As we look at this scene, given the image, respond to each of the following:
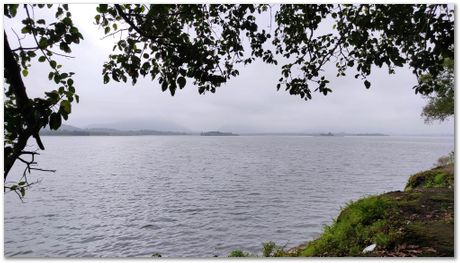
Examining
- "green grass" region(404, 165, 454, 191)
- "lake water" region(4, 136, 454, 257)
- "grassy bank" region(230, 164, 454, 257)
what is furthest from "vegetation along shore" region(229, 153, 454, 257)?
"lake water" region(4, 136, 454, 257)

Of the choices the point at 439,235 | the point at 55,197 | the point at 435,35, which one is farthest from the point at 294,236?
the point at 55,197

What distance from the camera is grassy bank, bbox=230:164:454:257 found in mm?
5781

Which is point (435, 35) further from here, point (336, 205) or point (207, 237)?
point (336, 205)

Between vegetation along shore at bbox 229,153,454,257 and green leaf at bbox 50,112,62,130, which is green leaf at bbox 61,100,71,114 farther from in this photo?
vegetation along shore at bbox 229,153,454,257

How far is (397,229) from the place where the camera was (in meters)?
6.57

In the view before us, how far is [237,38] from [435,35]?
2750 mm

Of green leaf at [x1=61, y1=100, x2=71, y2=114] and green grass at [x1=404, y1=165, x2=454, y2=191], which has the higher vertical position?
green leaf at [x1=61, y1=100, x2=71, y2=114]

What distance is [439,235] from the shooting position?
5941 mm

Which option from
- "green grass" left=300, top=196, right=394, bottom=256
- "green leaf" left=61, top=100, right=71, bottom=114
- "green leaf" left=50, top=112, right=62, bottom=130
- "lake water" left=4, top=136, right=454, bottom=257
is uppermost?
"green leaf" left=61, top=100, right=71, bottom=114

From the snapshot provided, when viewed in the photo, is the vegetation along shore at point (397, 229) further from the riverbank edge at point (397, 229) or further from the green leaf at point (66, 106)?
the green leaf at point (66, 106)

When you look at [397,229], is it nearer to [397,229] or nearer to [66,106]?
[397,229]

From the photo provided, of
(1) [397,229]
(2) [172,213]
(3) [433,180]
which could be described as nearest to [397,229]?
(1) [397,229]

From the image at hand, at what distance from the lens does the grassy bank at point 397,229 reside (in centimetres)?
578

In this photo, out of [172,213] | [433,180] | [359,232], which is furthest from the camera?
[172,213]
